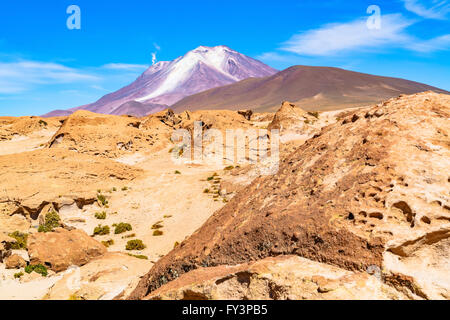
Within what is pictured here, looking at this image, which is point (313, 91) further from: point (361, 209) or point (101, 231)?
point (361, 209)

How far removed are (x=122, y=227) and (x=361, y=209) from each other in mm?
13372

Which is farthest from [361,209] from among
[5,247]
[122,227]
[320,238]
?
[122,227]

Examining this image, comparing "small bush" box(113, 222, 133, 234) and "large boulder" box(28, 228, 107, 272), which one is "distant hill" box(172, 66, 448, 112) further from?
"large boulder" box(28, 228, 107, 272)

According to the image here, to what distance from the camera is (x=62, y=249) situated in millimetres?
9914

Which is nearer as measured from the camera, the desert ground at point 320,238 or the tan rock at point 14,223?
the desert ground at point 320,238

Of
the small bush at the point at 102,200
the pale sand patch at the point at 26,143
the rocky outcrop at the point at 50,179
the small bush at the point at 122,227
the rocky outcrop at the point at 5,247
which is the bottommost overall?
the small bush at the point at 122,227

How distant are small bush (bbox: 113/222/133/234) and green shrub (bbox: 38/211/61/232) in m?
2.60

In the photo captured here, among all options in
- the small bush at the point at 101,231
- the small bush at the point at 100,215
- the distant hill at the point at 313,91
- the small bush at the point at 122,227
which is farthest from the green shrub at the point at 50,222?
the distant hill at the point at 313,91

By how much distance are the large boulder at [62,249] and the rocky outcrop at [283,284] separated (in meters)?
7.21

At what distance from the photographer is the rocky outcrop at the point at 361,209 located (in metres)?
3.17

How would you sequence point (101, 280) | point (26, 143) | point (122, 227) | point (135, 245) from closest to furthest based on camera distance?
point (101, 280) < point (135, 245) < point (122, 227) < point (26, 143)

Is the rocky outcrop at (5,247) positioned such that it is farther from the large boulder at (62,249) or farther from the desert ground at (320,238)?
the large boulder at (62,249)

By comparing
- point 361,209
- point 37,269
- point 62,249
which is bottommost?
point 37,269
